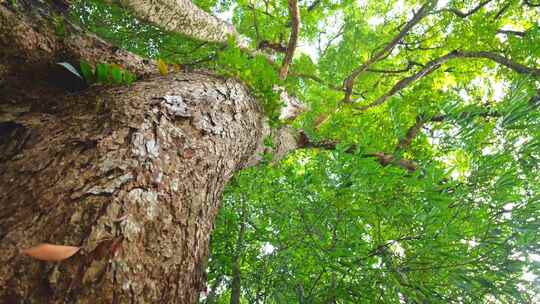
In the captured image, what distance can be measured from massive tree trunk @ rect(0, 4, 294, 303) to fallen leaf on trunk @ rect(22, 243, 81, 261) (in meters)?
0.04

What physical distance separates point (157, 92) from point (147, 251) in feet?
3.38

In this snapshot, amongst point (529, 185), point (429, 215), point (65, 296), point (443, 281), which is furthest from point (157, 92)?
point (529, 185)

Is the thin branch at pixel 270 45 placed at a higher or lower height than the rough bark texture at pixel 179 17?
higher

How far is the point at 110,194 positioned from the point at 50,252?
25 cm

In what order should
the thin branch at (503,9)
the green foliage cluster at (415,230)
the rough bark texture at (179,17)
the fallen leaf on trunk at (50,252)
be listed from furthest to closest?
the thin branch at (503,9), the rough bark texture at (179,17), the green foliage cluster at (415,230), the fallen leaf on trunk at (50,252)

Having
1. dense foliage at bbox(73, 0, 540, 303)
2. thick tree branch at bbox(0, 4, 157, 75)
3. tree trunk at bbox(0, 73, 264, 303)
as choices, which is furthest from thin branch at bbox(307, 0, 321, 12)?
tree trunk at bbox(0, 73, 264, 303)

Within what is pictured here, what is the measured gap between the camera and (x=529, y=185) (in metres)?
1.70

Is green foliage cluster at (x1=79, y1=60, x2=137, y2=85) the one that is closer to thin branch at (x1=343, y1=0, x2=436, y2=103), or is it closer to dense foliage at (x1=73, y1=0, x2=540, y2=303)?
dense foliage at (x1=73, y1=0, x2=540, y2=303)

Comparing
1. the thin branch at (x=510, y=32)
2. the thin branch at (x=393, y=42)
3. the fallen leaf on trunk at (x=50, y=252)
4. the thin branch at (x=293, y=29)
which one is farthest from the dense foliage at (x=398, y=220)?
the thin branch at (x=510, y=32)

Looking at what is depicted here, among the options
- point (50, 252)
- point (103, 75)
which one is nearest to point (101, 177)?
point (50, 252)

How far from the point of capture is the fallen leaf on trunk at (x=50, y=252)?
1.96 feet

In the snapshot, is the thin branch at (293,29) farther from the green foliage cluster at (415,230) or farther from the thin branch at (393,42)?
the green foliage cluster at (415,230)

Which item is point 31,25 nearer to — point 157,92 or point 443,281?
point 157,92

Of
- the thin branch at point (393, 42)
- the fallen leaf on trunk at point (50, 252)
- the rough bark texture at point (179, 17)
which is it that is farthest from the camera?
the thin branch at point (393, 42)
